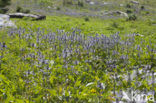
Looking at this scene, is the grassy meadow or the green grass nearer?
the grassy meadow

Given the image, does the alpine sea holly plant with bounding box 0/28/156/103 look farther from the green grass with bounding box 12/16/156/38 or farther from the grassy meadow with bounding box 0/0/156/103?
the green grass with bounding box 12/16/156/38

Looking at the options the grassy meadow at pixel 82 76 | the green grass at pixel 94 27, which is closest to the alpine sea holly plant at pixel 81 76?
the grassy meadow at pixel 82 76

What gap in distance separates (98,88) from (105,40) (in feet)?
10.2

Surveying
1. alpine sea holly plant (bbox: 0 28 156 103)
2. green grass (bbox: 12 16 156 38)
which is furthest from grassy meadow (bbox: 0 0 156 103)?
green grass (bbox: 12 16 156 38)

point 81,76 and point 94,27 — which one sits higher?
point 94,27

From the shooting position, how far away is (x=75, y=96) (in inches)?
122

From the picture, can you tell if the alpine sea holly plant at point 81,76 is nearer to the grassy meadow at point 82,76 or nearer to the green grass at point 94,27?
the grassy meadow at point 82,76

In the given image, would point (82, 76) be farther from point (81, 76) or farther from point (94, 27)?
point (94, 27)

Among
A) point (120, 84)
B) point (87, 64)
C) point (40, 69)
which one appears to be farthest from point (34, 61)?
point (120, 84)

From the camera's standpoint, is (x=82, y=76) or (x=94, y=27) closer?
(x=82, y=76)

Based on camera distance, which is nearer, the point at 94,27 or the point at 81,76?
the point at 81,76

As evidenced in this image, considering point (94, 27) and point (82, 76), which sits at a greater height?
point (94, 27)

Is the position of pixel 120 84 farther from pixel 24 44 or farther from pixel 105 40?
pixel 24 44

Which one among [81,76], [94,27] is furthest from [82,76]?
[94,27]
